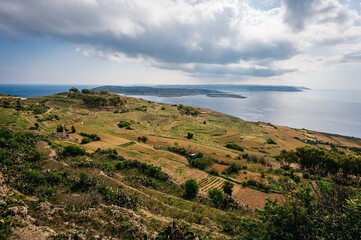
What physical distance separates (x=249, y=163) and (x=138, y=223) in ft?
122

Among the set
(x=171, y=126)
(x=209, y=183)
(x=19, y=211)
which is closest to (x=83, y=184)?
(x=19, y=211)

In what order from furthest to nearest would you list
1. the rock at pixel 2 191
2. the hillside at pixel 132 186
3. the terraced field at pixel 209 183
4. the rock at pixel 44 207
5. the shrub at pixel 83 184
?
the terraced field at pixel 209 183 < the shrub at pixel 83 184 < the rock at pixel 2 191 < the rock at pixel 44 207 < the hillside at pixel 132 186

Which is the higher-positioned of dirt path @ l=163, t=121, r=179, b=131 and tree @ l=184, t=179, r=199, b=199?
tree @ l=184, t=179, r=199, b=199

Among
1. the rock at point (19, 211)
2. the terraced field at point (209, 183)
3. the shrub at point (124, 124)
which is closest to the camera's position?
the rock at point (19, 211)

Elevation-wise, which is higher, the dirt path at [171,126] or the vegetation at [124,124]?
the vegetation at [124,124]

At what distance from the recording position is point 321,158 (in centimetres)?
4947

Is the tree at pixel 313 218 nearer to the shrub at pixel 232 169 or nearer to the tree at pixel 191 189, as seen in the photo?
the tree at pixel 191 189

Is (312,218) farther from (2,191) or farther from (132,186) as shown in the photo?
(2,191)

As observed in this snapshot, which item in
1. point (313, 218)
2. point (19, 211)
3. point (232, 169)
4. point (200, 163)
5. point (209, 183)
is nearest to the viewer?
point (313, 218)

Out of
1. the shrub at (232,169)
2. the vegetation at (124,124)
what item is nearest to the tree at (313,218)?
the shrub at (232,169)

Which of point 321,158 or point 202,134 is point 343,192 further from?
point 202,134

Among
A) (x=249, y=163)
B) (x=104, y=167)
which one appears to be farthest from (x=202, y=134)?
(x=104, y=167)

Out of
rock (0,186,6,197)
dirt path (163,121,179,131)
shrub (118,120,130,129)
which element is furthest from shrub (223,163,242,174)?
dirt path (163,121,179,131)

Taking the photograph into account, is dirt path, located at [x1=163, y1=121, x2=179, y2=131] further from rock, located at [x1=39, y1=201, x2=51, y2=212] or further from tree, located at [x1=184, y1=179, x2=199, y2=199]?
rock, located at [x1=39, y1=201, x2=51, y2=212]
